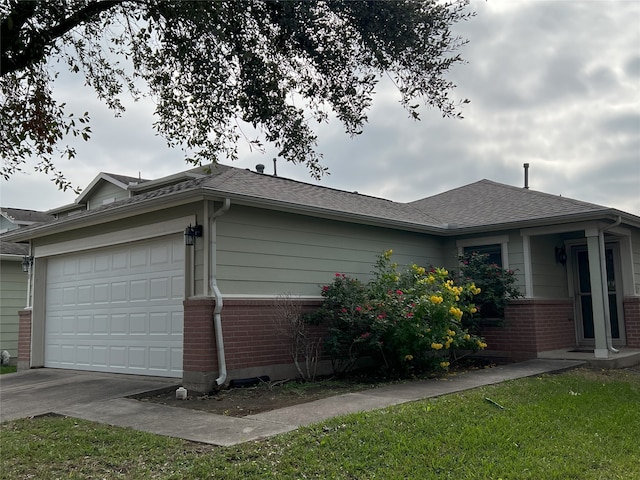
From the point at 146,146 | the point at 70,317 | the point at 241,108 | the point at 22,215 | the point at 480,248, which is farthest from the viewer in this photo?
the point at 22,215

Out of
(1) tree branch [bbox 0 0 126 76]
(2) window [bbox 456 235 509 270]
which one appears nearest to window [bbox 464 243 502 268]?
(2) window [bbox 456 235 509 270]

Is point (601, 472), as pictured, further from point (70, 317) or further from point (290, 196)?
point (70, 317)

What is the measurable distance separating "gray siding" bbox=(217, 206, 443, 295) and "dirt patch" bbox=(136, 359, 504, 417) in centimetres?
154

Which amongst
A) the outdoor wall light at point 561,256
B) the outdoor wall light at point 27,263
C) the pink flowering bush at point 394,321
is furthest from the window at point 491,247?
the outdoor wall light at point 27,263

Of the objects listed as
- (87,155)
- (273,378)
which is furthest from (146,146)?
(273,378)

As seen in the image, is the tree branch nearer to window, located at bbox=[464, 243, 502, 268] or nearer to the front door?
window, located at bbox=[464, 243, 502, 268]

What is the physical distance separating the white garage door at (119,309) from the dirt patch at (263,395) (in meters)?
1.39

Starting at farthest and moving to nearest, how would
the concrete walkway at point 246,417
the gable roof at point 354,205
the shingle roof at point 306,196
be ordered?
the shingle roof at point 306,196, the gable roof at point 354,205, the concrete walkway at point 246,417

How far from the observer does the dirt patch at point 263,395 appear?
7.61 metres

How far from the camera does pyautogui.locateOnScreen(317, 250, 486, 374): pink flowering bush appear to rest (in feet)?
30.5

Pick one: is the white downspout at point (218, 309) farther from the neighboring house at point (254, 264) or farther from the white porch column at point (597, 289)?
the white porch column at point (597, 289)

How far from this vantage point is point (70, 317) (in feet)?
40.4

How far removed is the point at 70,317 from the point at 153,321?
10.2 feet

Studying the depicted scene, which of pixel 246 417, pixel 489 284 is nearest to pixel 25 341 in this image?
pixel 246 417
